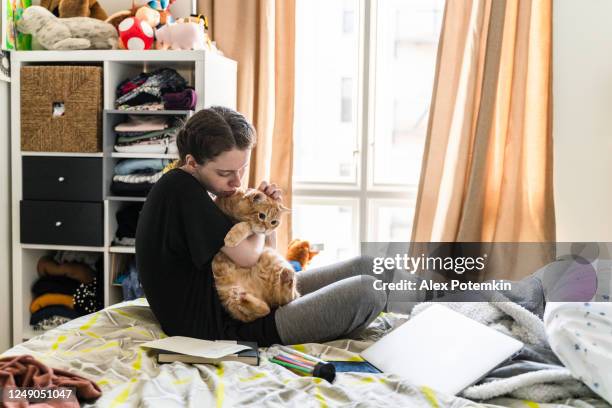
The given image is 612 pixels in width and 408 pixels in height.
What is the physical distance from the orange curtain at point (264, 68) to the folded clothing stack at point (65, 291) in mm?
829

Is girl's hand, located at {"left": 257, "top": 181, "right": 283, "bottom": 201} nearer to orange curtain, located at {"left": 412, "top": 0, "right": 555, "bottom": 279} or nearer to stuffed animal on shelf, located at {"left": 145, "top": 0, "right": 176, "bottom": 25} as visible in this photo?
orange curtain, located at {"left": 412, "top": 0, "right": 555, "bottom": 279}

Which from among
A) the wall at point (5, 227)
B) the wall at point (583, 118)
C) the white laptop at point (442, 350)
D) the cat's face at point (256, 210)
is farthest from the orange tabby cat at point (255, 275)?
the wall at point (583, 118)

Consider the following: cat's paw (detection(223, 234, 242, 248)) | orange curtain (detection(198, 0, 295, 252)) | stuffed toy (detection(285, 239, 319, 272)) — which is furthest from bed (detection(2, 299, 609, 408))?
orange curtain (detection(198, 0, 295, 252))

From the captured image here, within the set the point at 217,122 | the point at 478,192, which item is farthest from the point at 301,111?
the point at 217,122

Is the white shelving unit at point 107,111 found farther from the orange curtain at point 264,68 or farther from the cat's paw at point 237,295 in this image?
the cat's paw at point 237,295

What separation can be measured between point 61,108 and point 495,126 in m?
1.88

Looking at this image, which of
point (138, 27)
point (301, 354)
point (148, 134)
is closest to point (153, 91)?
point (148, 134)

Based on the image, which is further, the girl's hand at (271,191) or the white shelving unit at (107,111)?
the white shelving unit at (107,111)

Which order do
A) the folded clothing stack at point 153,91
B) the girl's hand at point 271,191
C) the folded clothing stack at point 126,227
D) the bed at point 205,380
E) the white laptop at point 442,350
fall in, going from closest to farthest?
the bed at point 205,380 → the white laptop at point 442,350 → the girl's hand at point 271,191 → the folded clothing stack at point 153,91 → the folded clothing stack at point 126,227

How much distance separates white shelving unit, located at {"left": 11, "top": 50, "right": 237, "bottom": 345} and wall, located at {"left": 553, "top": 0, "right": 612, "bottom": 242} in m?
1.47

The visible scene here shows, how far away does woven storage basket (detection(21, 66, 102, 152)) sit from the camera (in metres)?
2.82

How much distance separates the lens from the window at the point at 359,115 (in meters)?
3.19

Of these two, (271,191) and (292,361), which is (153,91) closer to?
(271,191)

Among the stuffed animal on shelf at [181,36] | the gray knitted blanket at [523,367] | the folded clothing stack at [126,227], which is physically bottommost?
the gray knitted blanket at [523,367]
